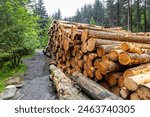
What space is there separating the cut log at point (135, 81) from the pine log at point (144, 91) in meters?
0.13

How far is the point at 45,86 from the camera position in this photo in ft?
31.3

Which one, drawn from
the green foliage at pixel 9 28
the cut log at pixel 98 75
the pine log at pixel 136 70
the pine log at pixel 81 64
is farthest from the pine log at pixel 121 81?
the green foliage at pixel 9 28

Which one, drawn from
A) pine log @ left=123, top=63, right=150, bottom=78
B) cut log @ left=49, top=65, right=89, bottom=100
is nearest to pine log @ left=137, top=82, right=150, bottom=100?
pine log @ left=123, top=63, right=150, bottom=78

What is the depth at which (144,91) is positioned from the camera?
5262 millimetres

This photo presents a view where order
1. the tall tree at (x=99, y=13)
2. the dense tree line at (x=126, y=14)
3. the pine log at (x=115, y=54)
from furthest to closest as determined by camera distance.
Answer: the tall tree at (x=99, y=13), the dense tree line at (x=126, y=14), the pine log at (x=115, y=54)

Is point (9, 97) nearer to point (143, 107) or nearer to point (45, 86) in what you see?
point (45, 86)

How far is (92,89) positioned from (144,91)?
175cm

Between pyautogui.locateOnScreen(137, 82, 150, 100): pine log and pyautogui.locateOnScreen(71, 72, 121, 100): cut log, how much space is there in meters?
0.60

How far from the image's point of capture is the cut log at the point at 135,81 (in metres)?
5.51

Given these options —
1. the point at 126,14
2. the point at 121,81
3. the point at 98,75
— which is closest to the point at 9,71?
the point at 98,75

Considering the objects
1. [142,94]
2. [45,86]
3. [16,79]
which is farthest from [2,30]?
[142,94]

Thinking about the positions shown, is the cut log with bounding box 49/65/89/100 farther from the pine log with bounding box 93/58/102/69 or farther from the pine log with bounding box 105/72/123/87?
the pine log with bounding box 93/58/102/69

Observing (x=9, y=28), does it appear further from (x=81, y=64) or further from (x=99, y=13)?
(x=99, y=13)

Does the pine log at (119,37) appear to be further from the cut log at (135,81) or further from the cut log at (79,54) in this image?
the cut log at (135,81)
